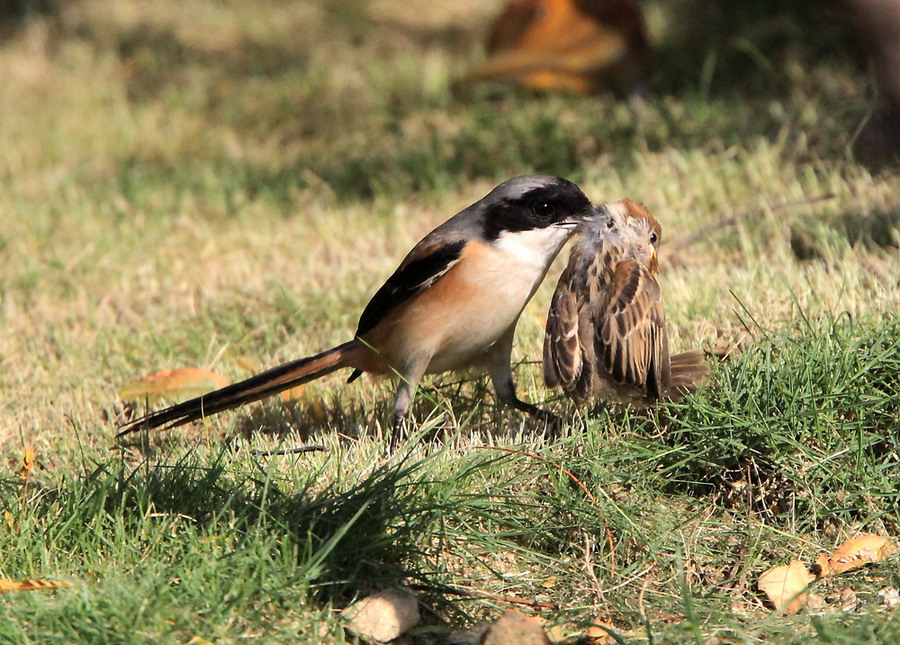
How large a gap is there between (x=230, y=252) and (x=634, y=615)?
4230mm

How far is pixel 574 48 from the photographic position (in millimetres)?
8445

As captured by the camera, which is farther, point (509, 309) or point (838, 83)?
point (838, 83)

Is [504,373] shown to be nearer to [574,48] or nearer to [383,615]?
[383,615]

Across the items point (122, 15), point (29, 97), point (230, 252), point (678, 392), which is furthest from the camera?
point (122, 15)

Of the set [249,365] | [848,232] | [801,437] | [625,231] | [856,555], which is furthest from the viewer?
[848,232]

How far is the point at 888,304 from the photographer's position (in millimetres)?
4695

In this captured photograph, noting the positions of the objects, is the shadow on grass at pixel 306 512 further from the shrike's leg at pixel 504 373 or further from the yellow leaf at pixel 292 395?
the yellow leaf at pixel 292 395

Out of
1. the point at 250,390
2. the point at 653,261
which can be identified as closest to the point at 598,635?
the point at 653,261

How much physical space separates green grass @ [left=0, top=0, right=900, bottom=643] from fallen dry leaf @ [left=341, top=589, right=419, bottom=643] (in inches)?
2.7

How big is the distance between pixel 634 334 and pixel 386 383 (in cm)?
149

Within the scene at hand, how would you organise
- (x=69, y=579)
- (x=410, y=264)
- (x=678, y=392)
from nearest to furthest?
(x=69, y=579) → (x=678, y=392) → (x=410, y=264)

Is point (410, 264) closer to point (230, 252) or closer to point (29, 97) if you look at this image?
point (230, 252)

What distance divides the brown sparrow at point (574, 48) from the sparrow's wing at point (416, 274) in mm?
4020

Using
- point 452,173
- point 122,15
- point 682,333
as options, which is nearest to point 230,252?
point 452,173
